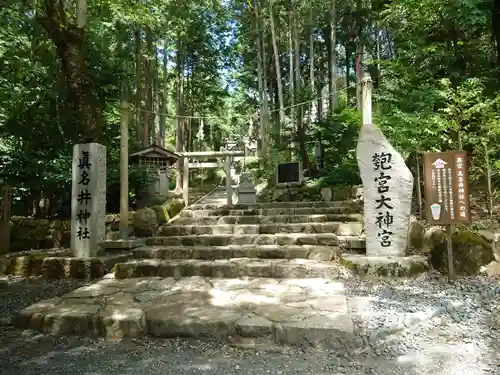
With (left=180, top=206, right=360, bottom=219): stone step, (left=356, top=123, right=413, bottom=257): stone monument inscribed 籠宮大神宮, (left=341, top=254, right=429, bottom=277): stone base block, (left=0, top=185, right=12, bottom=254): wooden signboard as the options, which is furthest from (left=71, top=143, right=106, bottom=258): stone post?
(left=356, top=123, right=413, bottom=257): stone monument inscribed 籠宮大神宮

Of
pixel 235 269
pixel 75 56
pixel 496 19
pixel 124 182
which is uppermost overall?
pixel 496 19

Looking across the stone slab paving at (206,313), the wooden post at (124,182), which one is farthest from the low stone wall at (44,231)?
the stone slab paving at (206,313)

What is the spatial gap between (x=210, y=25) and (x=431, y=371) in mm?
19388

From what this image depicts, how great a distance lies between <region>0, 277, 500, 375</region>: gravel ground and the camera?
96.6 inches

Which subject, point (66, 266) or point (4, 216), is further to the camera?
point (4, 216)

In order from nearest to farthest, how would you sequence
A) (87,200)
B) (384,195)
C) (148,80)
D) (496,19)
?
(384,195) → (87,200) → (496,19) → (148,80)

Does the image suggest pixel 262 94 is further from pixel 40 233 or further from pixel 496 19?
pixel 40 233

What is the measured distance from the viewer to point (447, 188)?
4305 mm

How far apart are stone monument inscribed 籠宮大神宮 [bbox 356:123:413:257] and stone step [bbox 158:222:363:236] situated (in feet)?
4.45

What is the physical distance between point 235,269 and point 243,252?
2.36ft

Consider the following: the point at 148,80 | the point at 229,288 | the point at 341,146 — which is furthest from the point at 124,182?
the point at 148,80

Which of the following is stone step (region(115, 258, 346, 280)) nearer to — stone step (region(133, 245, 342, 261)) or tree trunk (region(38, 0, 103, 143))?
stone step (region(133, 245, 342, 261))

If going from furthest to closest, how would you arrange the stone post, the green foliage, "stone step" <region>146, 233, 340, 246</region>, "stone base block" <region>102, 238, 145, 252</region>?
1. the green foliage
2. "stone base block" <region>102, 238, 145, 252</region>
3. "stone step" <region>146, 233, 340, 246</region>
4. the stone post

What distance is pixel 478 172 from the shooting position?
5973 millimetres
